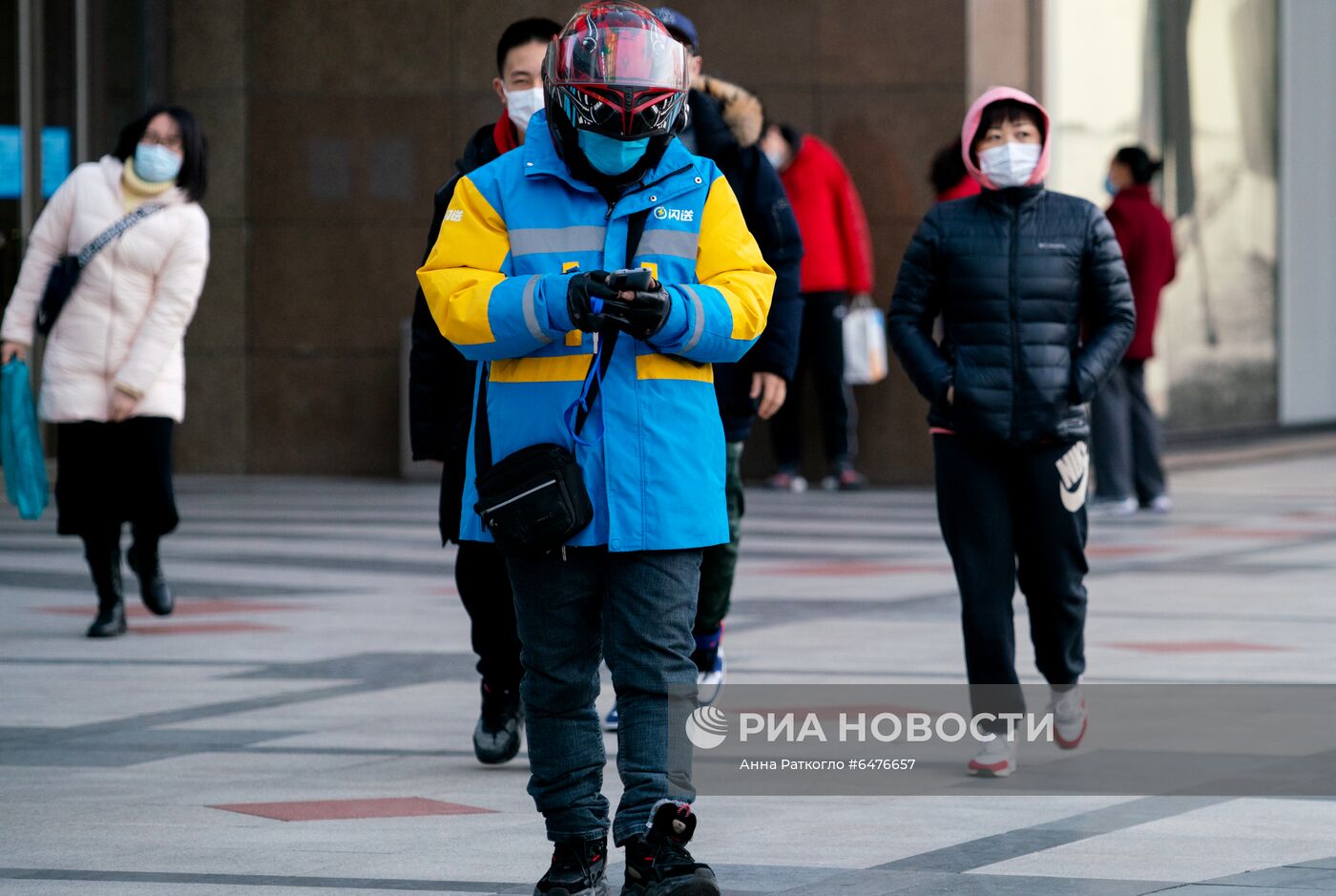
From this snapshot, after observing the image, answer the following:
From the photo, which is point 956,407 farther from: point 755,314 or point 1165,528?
point 1165,528

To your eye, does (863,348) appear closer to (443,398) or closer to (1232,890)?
(443,398)

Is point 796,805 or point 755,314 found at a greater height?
point 755,314

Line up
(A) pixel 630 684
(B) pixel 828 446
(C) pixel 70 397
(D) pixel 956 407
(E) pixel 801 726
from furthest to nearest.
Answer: (B) pixel 828 446, (C) pixel 70 397, (E) pixel 801 726, (D) pixel 956 407, (A) pixel 630 684

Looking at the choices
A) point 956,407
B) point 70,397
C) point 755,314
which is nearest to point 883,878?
point 755,314

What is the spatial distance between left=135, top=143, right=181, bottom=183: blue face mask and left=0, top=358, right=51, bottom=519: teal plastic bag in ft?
2.71

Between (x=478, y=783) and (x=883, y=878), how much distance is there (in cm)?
148

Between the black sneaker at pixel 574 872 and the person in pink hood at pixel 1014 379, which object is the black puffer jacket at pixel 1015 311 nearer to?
the person in pink hood at pixel 1014 379

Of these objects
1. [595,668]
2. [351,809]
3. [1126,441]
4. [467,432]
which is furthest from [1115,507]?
[595,668]

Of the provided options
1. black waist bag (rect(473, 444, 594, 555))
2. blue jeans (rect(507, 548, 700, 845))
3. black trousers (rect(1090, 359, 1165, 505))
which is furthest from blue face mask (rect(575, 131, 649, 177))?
black trousers (rect(1090, 359, 1165, 505))

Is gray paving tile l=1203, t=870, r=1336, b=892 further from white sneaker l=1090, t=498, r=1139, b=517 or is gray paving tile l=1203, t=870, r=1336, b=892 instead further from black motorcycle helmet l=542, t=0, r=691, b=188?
white sneaker l=1090, t=498, r=1139, b=517

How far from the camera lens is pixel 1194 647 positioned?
27.5 ft

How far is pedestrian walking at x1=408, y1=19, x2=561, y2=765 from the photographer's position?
610cm

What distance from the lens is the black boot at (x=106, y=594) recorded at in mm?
8906

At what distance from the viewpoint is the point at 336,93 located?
17.0 meters
